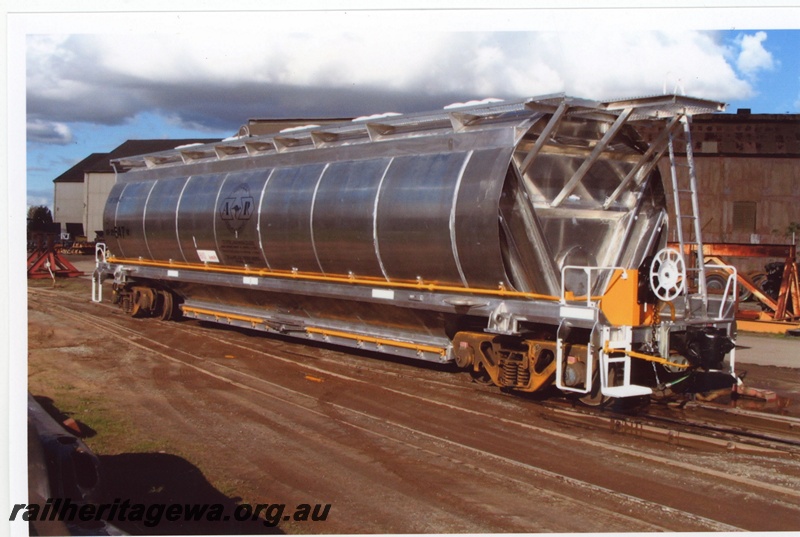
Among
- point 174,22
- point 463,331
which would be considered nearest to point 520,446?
point 463,331

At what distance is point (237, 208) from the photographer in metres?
15.2

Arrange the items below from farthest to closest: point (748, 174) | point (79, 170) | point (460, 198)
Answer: point (79, 170), point (748, 174), point (460, 198)

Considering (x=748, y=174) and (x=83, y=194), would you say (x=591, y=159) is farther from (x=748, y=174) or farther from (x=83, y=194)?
(x=83, y=194)

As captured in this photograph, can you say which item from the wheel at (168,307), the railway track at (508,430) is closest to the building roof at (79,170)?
the wheel at (168,307)

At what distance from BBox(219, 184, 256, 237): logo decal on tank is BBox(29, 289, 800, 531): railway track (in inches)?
104

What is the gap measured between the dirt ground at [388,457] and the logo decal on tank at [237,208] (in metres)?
3.26

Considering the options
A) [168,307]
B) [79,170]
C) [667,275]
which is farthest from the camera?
[79,170]

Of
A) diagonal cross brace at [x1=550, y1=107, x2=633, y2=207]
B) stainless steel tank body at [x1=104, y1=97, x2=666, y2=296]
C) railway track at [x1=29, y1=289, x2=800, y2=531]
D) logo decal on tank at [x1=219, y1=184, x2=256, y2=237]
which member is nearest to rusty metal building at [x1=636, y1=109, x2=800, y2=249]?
stainless steel tank body at [x1=104, y1=97, x2=666, y2=296]

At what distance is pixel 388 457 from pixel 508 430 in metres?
1.71

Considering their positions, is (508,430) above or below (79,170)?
below

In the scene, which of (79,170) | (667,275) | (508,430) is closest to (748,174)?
(667,275)

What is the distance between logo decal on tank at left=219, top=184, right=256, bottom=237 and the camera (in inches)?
584

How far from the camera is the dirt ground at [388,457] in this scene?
653 centimetres

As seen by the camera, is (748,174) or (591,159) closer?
(591,159)
